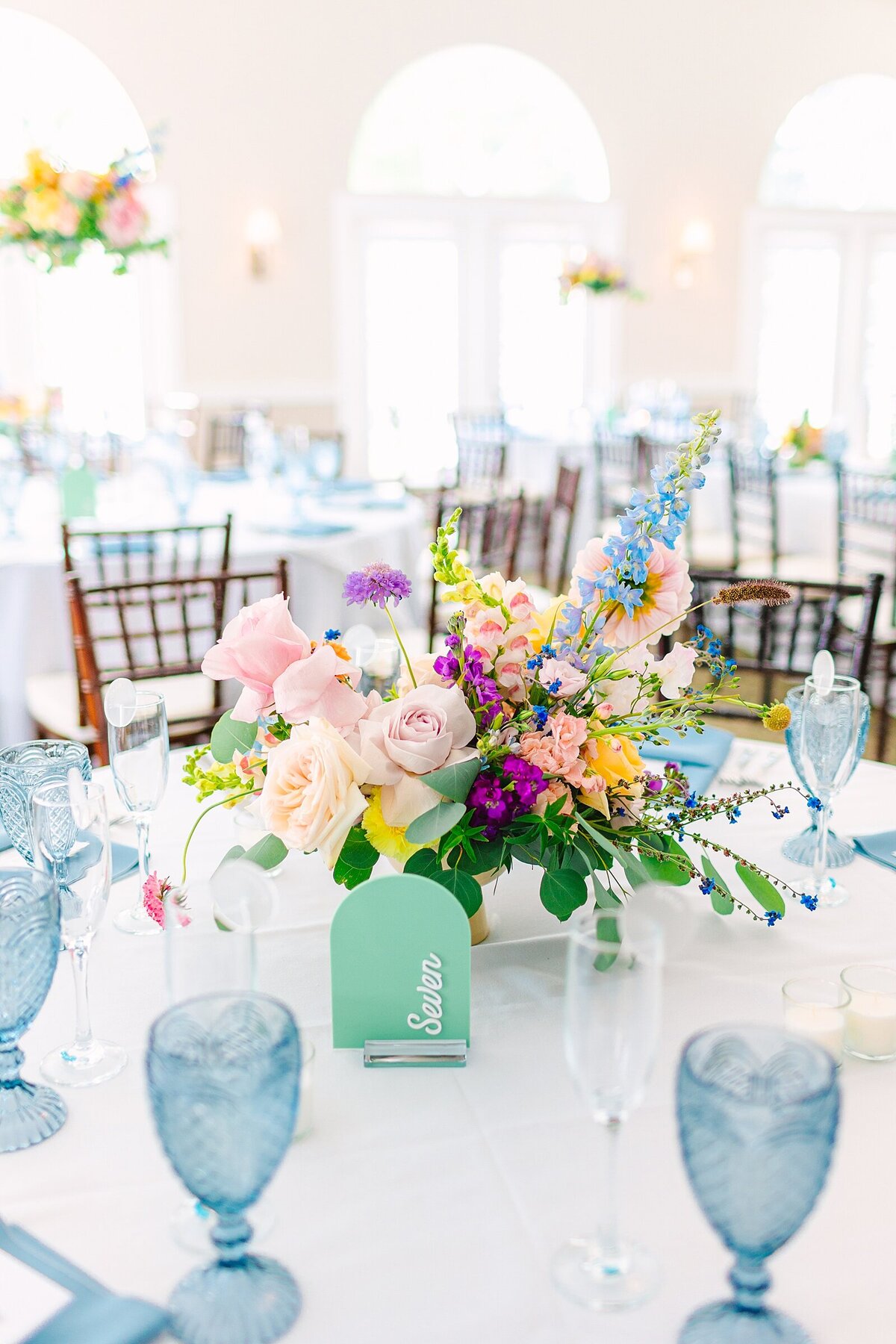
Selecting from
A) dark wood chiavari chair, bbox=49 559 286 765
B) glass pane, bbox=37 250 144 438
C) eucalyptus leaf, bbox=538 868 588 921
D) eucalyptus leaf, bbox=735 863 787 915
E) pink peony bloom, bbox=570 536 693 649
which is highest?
glass pane, bbox=37 250 144 438

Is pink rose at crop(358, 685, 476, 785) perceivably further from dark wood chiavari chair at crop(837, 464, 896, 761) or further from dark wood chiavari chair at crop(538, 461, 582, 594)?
dark wood chiavari chair at crop(837, 464, 896, 761)

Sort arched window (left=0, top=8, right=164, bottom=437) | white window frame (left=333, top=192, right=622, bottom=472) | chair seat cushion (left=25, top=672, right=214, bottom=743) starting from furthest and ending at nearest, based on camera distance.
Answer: white window frame (left=333, top=192, right=622, bottom=472) → arched window (left=0, top=8, right=164, bottom=437) → chair seat cushion (left=25, top=672, right=214, bottom=743)

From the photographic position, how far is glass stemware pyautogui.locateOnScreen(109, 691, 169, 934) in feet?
4.11

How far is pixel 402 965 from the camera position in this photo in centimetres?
99

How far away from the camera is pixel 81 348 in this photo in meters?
7.80

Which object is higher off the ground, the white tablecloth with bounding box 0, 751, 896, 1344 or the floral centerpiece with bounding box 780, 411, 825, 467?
the floral centerpiece with bounding box 780, 411, 825, 467

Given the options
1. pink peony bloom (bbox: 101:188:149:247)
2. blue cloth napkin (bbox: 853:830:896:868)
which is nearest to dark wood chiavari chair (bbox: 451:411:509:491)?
pink peony bloom (bbox: 101:188:149:247)

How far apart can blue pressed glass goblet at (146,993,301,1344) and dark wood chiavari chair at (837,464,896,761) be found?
10.5 ft

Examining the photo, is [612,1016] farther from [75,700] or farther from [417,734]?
[75,700]

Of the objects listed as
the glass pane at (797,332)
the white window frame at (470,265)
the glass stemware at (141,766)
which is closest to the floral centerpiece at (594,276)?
the white window frame at (470,265)

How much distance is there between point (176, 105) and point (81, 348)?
1.58 m

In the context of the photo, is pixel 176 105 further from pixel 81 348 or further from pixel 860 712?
pixel 860 712

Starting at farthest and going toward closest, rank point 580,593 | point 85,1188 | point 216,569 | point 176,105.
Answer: point 176,105
point 216,569
point 580,593
point 85,1188

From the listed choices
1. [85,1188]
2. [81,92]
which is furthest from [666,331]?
[85,1188]
